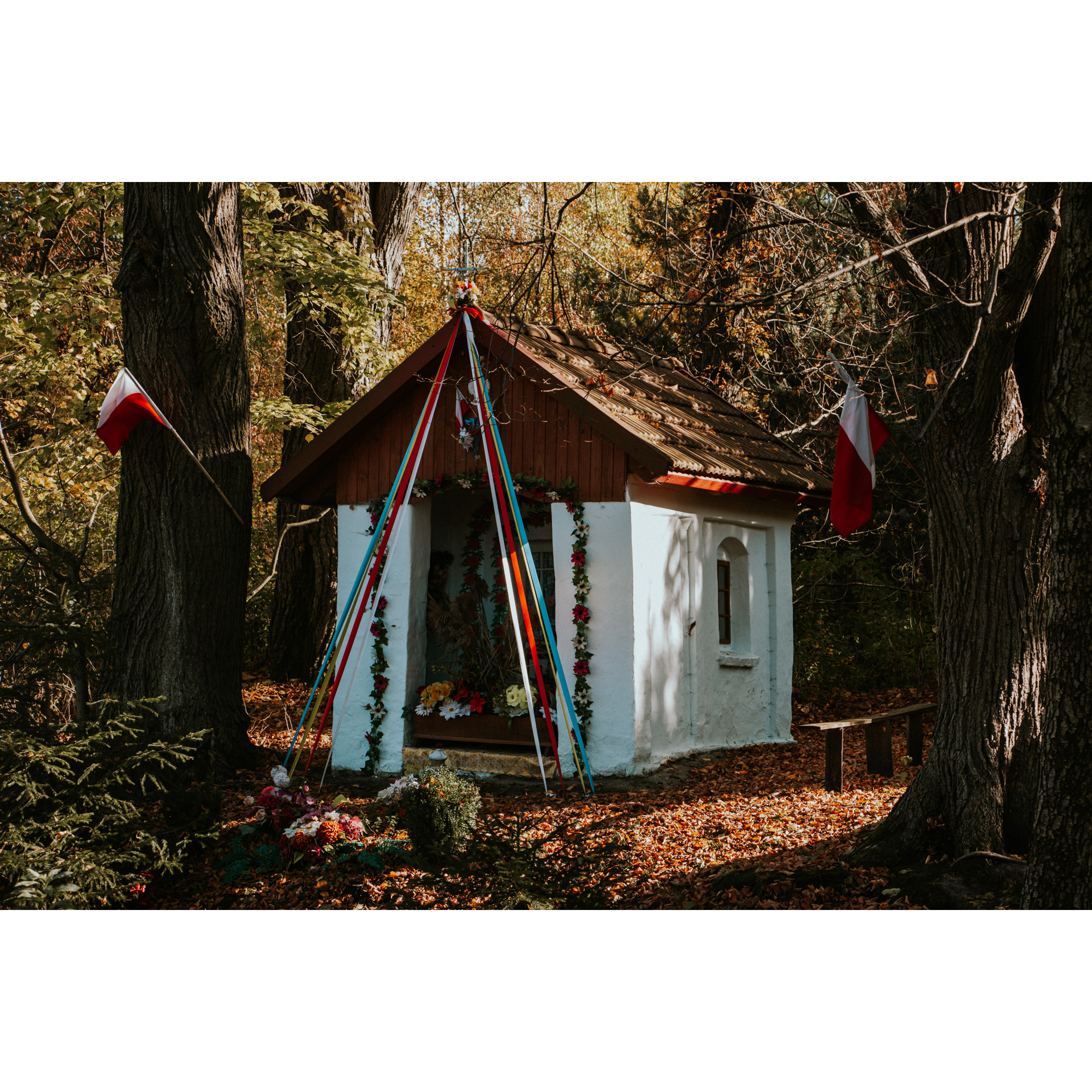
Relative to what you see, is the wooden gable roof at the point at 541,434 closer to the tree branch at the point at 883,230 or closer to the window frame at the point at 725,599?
the window frame at the point at 725,599

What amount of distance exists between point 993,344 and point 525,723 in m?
5.82

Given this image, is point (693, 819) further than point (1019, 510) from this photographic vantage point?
Yes

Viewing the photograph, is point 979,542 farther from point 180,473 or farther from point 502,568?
point 180,473

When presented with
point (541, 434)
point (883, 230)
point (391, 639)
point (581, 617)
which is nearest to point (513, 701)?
point (581, 617)

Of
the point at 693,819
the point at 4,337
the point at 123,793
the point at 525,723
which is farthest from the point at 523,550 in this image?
the point at 4,337

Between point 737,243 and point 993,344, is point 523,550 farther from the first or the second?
point 737,243

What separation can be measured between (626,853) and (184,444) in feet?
17.0

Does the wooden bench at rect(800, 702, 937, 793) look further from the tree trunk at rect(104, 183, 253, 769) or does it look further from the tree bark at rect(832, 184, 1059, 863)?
the tree trunk at rect(104, 183, 253, 769)

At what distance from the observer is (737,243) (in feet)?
52.4

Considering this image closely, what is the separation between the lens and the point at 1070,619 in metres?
4.69

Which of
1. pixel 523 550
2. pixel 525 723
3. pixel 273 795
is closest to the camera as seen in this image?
pixel 273 795

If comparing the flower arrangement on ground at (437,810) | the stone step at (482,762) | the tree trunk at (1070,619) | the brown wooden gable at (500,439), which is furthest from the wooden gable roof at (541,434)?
the tree trunk at (1070,619)

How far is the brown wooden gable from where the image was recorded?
9.93 m

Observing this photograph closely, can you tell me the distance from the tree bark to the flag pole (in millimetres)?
5721
